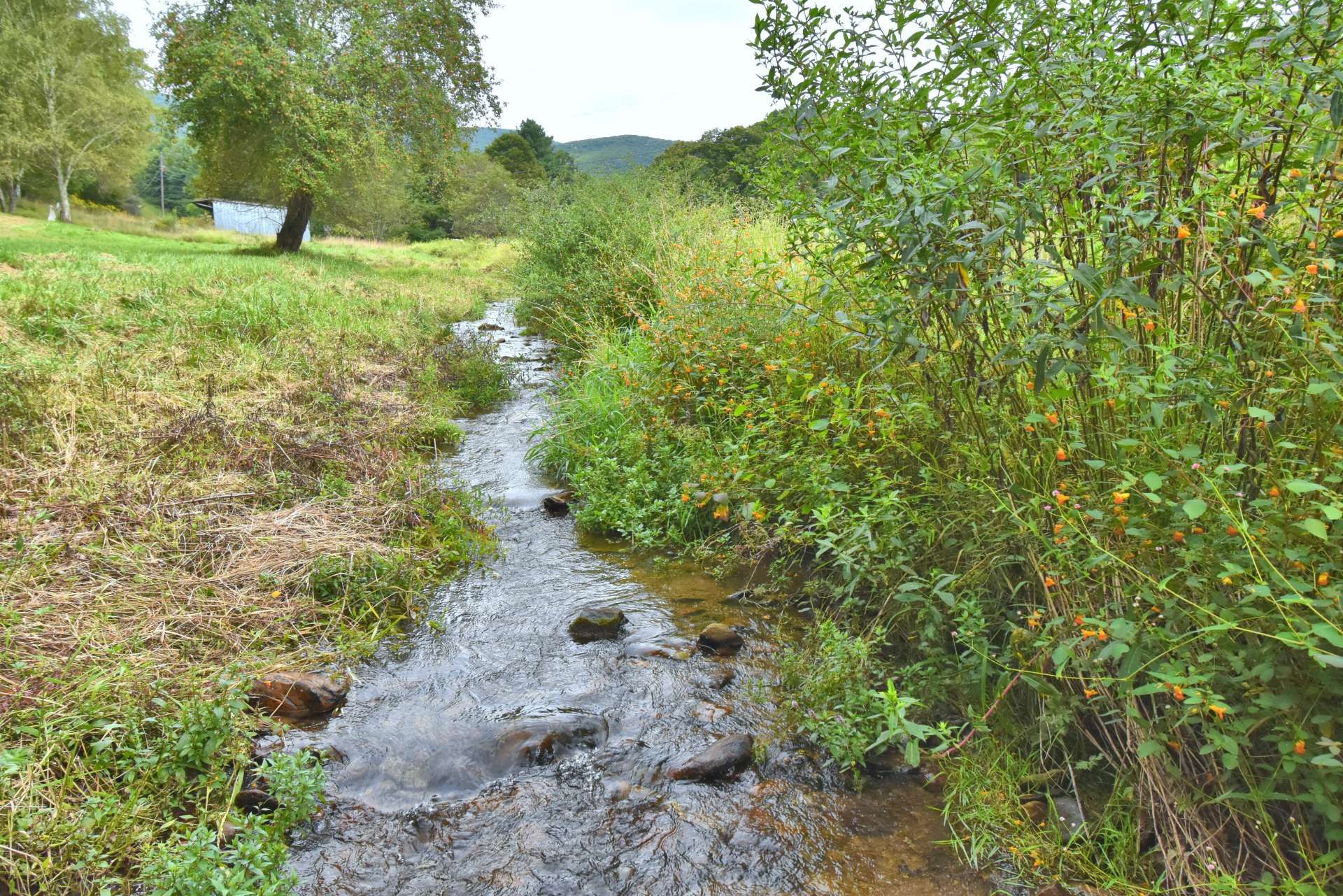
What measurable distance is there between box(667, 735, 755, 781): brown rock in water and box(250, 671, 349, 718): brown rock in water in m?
1.65

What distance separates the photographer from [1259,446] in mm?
2217

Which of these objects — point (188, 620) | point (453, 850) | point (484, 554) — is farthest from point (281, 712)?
point (484, 554)

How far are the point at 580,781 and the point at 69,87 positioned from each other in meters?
39.7

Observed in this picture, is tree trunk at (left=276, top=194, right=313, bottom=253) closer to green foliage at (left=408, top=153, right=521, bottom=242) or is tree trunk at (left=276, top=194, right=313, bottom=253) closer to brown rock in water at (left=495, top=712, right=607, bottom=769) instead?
green foliage at (left=408, top=153, right=521, bottom=242)

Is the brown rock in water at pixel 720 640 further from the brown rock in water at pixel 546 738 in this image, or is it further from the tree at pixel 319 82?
the tree at pixel 319 82

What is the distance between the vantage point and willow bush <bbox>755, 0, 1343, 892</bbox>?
1.91 meters

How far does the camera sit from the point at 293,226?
21.1 meters

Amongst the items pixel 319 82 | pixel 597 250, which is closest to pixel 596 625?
pixel 597 250

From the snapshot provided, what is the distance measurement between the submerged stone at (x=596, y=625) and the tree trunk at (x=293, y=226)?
67.2 ft

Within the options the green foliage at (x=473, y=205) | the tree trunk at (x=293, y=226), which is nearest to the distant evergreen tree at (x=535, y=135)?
the green foliage at (x=473, y=205)

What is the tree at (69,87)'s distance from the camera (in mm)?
28062

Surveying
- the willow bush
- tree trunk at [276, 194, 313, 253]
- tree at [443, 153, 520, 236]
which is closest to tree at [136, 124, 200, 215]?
tree at [443, 153, 520, 236]

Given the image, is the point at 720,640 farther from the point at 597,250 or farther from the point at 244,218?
the point at 244,218

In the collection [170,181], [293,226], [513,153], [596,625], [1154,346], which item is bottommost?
[596,625]
